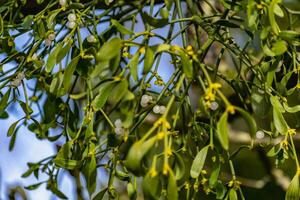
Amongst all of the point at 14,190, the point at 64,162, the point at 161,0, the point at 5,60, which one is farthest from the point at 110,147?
the point at 14,190

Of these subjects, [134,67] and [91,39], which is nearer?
[134,67]

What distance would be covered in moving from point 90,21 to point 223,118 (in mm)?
266

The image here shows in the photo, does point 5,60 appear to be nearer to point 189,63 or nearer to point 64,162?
point 64,162

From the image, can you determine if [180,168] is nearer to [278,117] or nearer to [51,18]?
[278,117]

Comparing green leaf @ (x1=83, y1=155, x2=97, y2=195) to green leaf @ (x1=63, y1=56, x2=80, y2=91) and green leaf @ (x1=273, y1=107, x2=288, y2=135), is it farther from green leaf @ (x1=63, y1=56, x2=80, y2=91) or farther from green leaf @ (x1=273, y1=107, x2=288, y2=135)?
green leaf @ (x1=273, y1=107, x2=288, y2=135)

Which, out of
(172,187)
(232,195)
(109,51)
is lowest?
(232,195)

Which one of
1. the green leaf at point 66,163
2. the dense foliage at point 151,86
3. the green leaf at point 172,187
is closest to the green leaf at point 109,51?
the dense foliage at point 151,86

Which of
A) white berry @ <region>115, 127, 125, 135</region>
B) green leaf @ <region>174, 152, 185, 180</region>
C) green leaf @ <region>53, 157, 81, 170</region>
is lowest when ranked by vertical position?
green leaf @ <region>53, 157, 81, 170</region>

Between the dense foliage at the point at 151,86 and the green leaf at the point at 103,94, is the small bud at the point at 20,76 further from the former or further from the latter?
the green leaf at the point at 103,94

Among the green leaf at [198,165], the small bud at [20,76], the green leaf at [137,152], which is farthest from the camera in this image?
the small bud at [20,76]

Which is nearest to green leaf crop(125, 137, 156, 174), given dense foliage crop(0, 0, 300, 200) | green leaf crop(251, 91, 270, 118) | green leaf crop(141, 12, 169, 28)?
dense foliage crop(0, 0, 300, 200)

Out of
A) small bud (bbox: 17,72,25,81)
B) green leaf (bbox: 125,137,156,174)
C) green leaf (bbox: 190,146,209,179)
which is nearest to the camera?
green leaf (bbox: 125,137,156,174)

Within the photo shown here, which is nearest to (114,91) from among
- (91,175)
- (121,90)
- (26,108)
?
(121,90)

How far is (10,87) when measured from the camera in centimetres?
72
